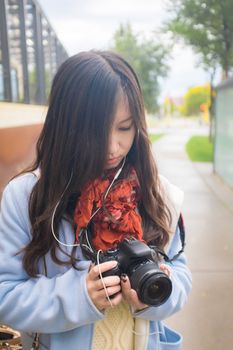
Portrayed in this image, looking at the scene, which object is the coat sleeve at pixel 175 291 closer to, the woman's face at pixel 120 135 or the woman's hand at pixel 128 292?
→ the woman's hand at pixel 128 292

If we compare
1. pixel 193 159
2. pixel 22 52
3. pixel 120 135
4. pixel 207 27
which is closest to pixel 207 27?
pixel 207 27

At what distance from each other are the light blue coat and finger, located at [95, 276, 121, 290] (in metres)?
0.04

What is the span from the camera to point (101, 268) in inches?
43.3

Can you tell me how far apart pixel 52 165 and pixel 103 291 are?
36 cm

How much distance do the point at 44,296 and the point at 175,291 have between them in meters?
0.38

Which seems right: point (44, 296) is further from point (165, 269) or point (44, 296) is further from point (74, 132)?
point (74, 132)

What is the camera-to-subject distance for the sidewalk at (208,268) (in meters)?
3.17

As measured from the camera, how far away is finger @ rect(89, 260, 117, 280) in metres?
1.10

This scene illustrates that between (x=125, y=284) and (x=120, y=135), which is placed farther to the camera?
(x=120, y=135)

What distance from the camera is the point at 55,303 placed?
116 centimetres

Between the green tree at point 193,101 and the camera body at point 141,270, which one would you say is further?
the green tree at point 193,101

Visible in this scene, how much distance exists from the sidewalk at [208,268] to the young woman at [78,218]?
1.33 metres

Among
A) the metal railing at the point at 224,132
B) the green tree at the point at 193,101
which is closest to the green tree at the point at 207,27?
the metal railing at the point at 224,132

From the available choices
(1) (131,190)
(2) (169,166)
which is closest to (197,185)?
(2) (169,166)
